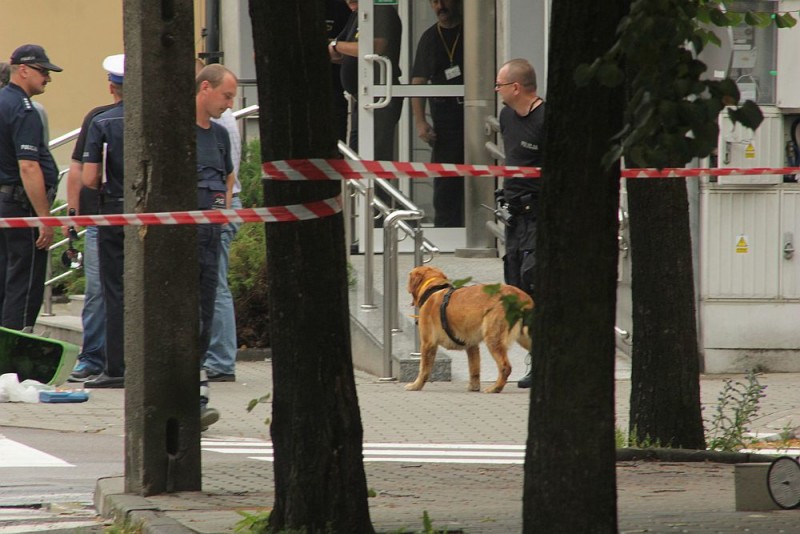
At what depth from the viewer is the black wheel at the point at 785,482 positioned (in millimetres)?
5840

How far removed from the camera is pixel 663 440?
24.6 ft

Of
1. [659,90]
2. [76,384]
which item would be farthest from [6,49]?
[659,90]

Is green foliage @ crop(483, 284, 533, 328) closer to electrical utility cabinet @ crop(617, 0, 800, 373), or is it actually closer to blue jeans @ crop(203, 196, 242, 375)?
blue jeans @ crop(203, 196, 242, 375)

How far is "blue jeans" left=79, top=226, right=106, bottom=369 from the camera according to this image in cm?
1066

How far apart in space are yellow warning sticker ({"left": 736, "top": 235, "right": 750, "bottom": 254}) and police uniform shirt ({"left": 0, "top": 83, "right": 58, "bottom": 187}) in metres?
4.96

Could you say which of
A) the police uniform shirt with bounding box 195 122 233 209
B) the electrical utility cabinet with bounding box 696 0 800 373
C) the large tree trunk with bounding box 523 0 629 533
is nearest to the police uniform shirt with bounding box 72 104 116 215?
the police uniform shirt with bounding box 195 122 233 209

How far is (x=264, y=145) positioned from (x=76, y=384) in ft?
19.3

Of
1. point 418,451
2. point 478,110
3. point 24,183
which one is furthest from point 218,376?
point 478,110

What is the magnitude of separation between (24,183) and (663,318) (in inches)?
194

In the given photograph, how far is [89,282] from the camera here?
10.8 metres

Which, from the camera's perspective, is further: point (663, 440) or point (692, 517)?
point (663, 440)

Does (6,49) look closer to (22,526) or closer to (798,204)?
(798,204)

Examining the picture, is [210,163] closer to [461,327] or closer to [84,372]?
[461,327]

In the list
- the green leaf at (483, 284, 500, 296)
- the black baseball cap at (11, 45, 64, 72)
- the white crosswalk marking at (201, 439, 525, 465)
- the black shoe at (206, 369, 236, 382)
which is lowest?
the white crosswalk marking at (201, 439, 525, 465)
